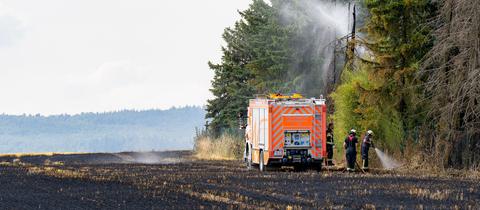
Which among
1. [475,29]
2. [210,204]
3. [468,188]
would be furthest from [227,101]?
[210,204]

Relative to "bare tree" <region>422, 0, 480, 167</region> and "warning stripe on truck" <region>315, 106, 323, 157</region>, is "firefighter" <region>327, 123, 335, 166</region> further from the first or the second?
"bare tree" <region>422, 0, 480, 167</region>

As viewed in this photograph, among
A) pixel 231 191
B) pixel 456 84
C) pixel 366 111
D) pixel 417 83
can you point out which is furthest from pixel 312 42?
pixel 231 191

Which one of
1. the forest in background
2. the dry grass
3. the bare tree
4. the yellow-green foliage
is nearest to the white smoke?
the dry grass

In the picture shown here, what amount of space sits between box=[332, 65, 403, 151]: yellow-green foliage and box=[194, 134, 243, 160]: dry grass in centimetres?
1521

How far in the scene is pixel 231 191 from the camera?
21906mm

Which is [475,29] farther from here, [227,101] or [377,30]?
[227,101]

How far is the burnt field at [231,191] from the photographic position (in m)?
18.5

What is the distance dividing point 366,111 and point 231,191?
1548 cm

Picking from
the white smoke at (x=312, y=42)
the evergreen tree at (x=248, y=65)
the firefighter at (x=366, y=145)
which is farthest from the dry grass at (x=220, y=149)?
the firefighter at (x=366, y=145)

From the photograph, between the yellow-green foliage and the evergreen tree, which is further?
the evergreen tree

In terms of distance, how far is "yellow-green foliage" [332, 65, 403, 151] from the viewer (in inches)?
1415

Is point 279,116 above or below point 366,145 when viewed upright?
above

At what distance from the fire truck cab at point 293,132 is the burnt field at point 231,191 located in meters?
4.85

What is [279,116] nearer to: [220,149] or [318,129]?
[318,129]
